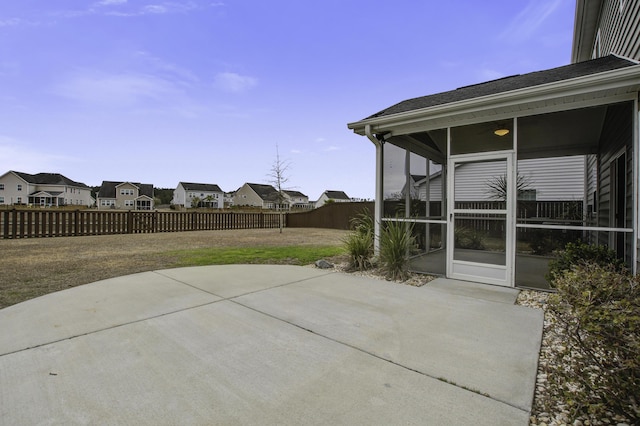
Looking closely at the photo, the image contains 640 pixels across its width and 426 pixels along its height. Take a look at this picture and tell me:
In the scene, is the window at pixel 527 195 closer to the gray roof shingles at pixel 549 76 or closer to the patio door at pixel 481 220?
the patio door at pixel 481 220

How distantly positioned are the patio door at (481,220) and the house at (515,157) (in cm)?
2

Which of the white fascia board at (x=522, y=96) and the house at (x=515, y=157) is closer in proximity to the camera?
the white fascia board at (x=522, y=96)

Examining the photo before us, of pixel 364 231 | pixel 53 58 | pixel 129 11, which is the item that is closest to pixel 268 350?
pixel 364 231

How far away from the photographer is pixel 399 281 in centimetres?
468

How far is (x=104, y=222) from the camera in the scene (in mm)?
12148

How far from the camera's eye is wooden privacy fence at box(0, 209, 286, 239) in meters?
10.3

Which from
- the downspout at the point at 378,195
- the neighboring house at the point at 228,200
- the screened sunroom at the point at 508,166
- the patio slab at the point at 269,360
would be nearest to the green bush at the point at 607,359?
the patio slab at the point at 269,360

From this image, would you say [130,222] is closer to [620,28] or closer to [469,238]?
[469,238]

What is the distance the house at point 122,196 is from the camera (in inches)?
1823

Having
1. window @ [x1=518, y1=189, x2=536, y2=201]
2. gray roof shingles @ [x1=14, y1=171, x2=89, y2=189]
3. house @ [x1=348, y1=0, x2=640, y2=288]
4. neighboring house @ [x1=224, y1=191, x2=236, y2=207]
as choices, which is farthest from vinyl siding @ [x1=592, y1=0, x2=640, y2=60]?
gray roof shingles @ [x1=14, y1=171, x2=89, y2=189]

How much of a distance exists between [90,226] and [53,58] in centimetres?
605

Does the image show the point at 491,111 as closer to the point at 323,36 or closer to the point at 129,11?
the point at 323,36

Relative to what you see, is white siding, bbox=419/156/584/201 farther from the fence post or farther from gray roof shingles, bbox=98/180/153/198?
gray roof shingles, bbox=98/180/153/198

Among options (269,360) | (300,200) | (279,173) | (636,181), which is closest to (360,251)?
(269,360)
